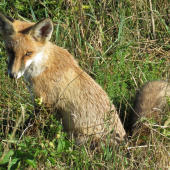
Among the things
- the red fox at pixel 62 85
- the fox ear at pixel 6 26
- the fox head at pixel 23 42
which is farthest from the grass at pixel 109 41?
the fox ear at pixel 6 26

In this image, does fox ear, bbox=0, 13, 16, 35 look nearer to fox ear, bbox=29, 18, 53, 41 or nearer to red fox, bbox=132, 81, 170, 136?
fox ear, bbox=29, 18, 53, 41

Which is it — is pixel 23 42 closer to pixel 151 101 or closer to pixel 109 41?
pixel 151 101

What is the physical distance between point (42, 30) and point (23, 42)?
1.12ft

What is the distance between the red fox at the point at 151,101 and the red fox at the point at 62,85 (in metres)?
0.40

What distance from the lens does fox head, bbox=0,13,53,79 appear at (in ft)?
11.8

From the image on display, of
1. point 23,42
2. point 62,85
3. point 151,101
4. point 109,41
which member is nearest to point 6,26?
point 23,42

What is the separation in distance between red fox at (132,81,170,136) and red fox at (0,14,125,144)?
1.30 feet

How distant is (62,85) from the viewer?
4055 millimetres

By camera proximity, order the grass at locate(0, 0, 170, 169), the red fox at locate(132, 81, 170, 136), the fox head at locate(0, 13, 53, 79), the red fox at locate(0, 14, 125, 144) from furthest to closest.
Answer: the grass at locate(0, 0, 170, 169) → the red fox at locate(132, 81, 170, 136) → the red fox at locate(0, 14, 125, 144) → the fox head at locate(0, 13, 53, 79)

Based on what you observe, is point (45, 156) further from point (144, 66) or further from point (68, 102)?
point (144, 66)

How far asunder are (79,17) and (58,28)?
624 millimetres

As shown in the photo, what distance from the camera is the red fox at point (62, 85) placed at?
150 inches

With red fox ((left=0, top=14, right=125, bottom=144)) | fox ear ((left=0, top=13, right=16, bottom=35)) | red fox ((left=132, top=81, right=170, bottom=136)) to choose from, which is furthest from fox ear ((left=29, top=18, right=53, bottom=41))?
red fox ((left=132, top=81, right=170, bottom=136))

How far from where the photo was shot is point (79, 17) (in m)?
5.61
